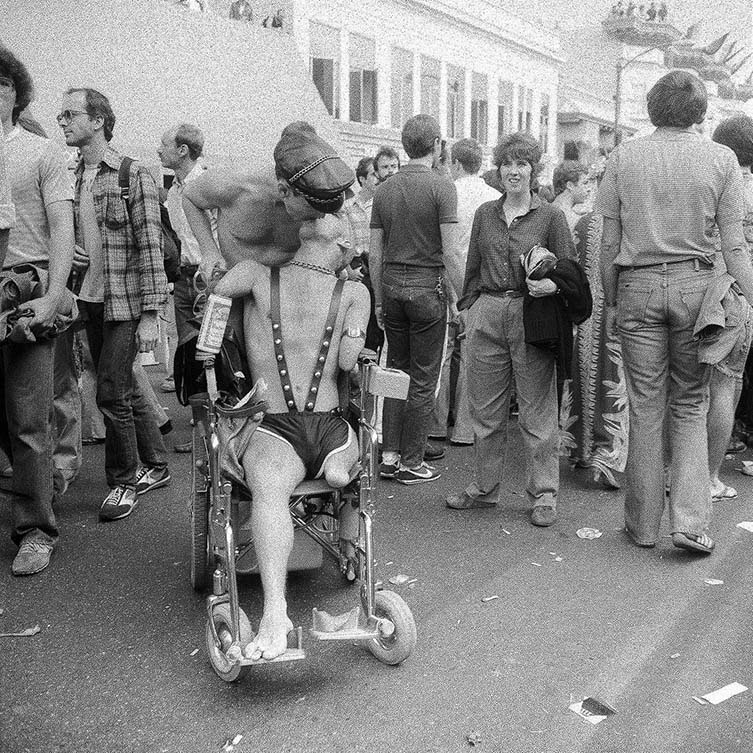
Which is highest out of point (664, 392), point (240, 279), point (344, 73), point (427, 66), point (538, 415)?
point (427, 66)

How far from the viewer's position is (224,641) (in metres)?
3.13

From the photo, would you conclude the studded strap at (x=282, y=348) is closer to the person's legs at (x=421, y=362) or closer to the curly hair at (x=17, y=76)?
the curly hair at (x=17, y=76)

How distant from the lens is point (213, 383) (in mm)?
3314

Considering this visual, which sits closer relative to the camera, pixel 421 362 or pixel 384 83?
pixel 421 362

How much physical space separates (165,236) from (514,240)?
183cm

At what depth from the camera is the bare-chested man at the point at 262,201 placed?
326 centimetres

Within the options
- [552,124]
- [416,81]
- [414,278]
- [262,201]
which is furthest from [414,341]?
[552,124]

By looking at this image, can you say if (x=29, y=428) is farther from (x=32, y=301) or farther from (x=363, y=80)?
(x=363, y=80)

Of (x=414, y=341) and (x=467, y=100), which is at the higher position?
(x=467, y=100)

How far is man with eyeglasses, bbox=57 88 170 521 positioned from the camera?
4.80m

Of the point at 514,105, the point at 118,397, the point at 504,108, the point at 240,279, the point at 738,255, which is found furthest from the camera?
the point at 514,105

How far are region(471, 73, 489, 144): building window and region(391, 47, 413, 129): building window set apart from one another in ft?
16.0

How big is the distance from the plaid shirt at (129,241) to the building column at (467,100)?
27485 millimetres

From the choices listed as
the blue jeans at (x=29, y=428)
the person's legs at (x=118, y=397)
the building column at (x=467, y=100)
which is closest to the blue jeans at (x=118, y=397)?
the person's legs at (x=118, y=397)
